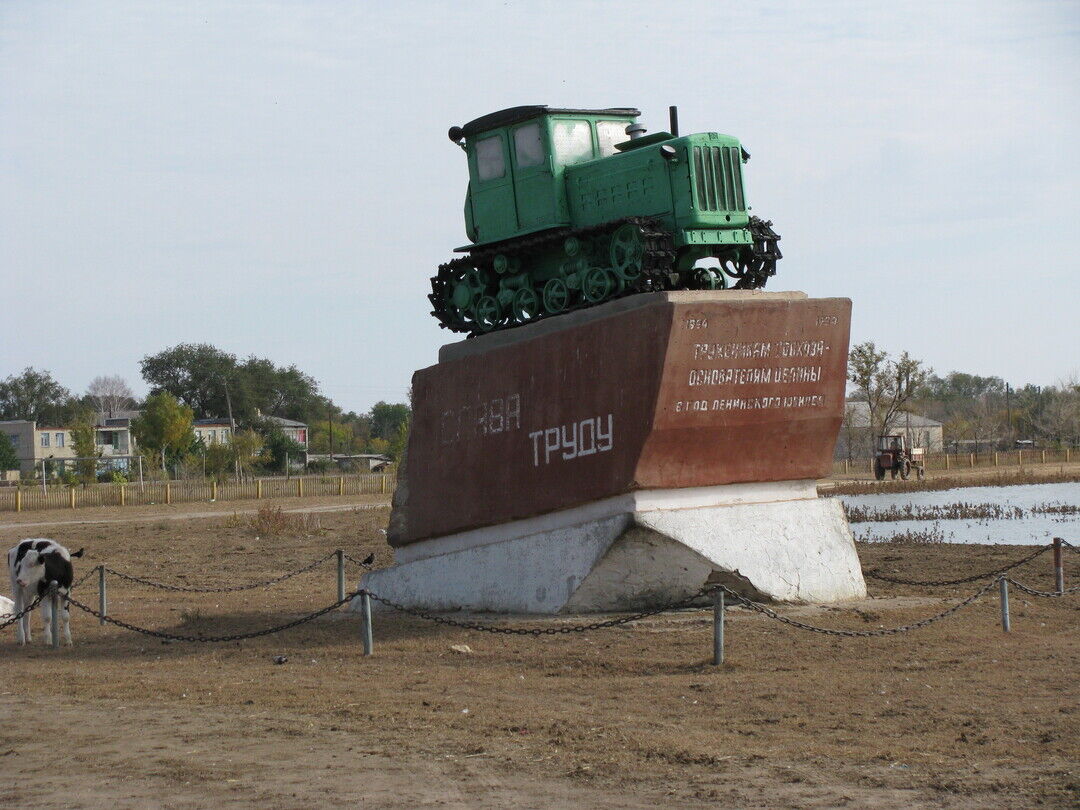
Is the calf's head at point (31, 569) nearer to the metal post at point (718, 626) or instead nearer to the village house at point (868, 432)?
the metal post at point (718, 626)

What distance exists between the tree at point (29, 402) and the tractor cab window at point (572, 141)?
9377 centimetres

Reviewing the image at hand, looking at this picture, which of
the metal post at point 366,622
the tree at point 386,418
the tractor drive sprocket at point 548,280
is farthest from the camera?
the tree at point 386,418

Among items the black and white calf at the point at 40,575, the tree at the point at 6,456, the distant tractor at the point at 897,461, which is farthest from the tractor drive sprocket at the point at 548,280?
the tree at the point at 6,456

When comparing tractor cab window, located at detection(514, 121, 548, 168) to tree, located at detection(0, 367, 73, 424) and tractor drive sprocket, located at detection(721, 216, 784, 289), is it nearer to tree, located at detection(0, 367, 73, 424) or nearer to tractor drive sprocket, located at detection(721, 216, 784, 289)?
tractor drive sprocket, located at detection(721, 216, 784, 289)

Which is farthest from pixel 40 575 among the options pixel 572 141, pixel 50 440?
pixel 50 440

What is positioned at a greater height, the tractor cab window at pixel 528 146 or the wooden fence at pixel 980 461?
the tractor cab window at pixel 528 146

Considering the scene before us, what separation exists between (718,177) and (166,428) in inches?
2140

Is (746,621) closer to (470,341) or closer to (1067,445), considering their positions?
(470,341)

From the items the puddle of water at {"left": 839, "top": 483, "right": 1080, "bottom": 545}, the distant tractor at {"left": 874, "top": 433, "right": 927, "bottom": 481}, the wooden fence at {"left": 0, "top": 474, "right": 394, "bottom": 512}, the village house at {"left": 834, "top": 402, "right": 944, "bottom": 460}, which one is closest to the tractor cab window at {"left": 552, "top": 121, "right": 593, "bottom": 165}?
the puddle of water at {"left": 839, "top": 483, "right": 1080, "bottom": 545}

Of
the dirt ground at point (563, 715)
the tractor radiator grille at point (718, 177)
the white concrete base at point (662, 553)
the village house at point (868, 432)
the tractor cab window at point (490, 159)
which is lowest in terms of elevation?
the dirt ground at point (563, 715)

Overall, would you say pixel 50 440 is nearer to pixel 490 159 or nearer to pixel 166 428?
pixel 166 428

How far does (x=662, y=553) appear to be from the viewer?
13.3 m

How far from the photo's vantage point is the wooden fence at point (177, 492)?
44406 millimetres

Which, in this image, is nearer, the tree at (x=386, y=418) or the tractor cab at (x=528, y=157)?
the tractor cab at (x=528, y=157)
